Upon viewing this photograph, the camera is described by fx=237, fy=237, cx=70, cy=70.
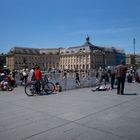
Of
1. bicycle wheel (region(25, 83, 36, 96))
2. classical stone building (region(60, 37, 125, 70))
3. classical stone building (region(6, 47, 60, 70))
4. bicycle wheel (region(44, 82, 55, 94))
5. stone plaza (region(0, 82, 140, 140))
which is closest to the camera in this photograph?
stone plaza (region(0, 82, 140, 140))

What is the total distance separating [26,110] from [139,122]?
12.9 feet

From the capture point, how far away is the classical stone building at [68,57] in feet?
410

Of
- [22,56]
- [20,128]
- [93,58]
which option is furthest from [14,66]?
[20,128]

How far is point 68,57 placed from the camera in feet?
448

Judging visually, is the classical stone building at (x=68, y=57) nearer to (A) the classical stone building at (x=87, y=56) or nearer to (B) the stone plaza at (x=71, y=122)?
(A) the classical stone building at (x=87, y=56)

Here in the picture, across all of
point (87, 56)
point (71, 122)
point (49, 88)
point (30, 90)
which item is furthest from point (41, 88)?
point (87, 56)

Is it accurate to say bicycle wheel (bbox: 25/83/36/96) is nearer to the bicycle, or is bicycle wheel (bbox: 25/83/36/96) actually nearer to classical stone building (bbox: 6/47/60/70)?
the bicycle

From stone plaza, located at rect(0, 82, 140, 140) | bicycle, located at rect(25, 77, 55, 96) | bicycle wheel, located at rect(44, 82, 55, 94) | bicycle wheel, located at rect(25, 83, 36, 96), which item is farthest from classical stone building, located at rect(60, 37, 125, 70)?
stone plaza, located at rect(0, 82, 140, 140)

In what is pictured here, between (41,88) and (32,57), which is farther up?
(32,57)

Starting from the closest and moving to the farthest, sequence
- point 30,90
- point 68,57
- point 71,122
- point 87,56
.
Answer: point 71,122 → point 30,90 → point 87,56 → point 68,57

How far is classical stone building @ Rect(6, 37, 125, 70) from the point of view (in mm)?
124869

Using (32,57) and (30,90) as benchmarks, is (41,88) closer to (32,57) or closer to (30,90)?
(30,90)

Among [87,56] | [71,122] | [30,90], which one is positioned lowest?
[71,122]

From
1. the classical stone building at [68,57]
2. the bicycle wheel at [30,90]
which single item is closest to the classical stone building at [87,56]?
the classical stone building at [68,57]
